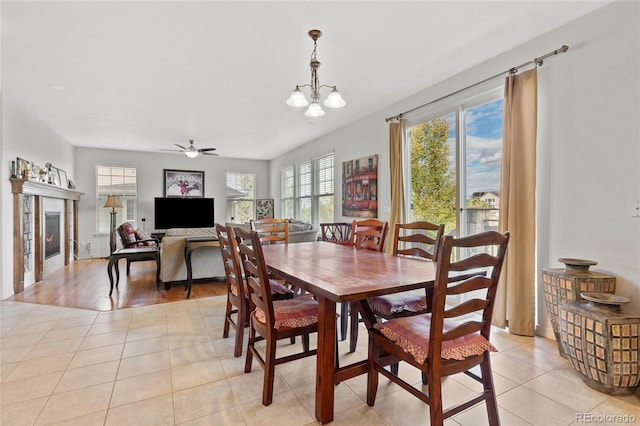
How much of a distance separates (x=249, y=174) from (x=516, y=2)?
7518 millimetres

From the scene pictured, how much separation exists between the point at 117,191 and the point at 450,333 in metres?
8.26

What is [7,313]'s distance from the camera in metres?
3.24

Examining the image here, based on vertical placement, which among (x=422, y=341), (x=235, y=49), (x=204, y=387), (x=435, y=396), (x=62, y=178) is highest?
(x=235, y=49)

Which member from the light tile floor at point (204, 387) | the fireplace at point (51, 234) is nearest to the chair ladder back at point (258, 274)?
the light tile floor at point (204, 387)

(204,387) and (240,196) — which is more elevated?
(240,196)

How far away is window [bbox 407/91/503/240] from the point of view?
3098 mm

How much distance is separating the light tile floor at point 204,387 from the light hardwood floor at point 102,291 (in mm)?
844

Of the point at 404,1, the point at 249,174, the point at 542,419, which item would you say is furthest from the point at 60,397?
the point at 249,174

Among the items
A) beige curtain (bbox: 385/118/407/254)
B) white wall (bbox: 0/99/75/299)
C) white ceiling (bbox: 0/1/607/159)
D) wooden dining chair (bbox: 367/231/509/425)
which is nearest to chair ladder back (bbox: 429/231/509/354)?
wooden dining chair (bbox: 367/231/509/425)

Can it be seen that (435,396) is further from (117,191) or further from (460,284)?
(117,191)

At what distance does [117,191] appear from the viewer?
24.4 feet

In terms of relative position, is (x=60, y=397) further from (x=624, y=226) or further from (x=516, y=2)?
(x=516, y=2)

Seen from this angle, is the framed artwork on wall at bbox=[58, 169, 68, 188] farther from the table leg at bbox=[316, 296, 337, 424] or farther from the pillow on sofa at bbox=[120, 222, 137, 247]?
the table leg at bbox=[316, 296, 337, 424]

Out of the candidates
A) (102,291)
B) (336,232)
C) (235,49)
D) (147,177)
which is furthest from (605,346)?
(147,177)
